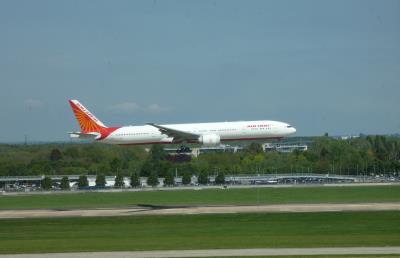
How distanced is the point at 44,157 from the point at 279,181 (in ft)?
146

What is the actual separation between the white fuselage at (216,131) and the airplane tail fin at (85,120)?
2.88m

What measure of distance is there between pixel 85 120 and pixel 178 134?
47.0ft

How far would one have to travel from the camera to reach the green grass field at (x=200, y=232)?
33250 millimetres

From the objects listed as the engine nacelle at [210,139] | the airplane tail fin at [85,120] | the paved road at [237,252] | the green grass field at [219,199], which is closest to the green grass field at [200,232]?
the paved road at [237,252]

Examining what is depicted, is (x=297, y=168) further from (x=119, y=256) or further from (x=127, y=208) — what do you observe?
(x=119, y=256)

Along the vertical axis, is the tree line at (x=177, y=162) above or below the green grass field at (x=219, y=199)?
above

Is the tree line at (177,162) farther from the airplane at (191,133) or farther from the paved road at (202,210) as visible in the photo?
the paved road at (202,210)

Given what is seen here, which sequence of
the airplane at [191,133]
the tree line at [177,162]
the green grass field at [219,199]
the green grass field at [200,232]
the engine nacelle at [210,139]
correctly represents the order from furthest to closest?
the tree line at [177,162] < the airplane at [191,133] < the engine nacelle at [210,139] < the green grass field at [219,199] < the green grass field at [200,232]

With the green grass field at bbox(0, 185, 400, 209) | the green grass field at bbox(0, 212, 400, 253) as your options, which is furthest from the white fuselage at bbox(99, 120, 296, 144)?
the green grass field at bbox(0, 212, 400, 253)

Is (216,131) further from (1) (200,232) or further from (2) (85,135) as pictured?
(1) (200,232)

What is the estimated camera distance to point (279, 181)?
381ft

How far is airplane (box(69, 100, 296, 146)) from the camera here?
264ft

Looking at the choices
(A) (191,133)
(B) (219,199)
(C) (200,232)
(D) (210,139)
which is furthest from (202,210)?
(A) (191,133)

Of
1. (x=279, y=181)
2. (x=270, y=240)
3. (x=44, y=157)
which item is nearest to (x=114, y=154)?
(x=44, y=157)
